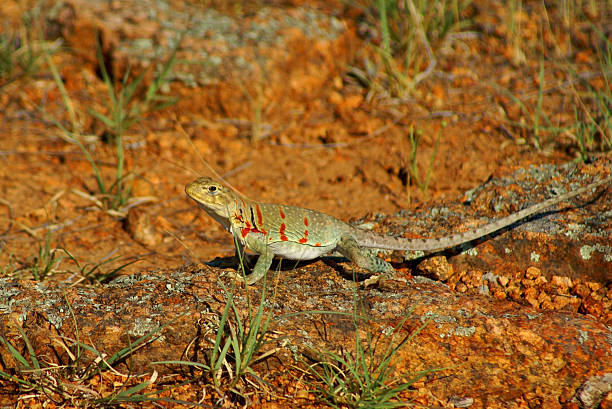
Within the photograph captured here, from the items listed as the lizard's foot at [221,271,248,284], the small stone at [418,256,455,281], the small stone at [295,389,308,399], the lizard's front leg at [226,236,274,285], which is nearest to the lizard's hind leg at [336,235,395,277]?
the small stone at [418,256,455,281]

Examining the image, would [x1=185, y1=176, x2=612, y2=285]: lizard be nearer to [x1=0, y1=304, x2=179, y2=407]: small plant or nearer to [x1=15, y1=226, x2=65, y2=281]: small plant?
[x1=0, y1=304, x2=179, y2=407]: small plant

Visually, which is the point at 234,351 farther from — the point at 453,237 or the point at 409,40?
the point at 409,40

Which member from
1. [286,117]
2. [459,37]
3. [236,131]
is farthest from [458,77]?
[236,131]

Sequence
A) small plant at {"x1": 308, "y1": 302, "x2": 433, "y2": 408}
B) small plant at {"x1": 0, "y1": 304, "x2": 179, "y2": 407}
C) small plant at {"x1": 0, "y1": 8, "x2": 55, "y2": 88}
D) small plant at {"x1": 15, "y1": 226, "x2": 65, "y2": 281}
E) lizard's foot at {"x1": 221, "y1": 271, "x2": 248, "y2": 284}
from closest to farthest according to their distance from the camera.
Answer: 1. small plant at {"x1": 308, "y1": 302, "x2": 433, "y2": 408}
2. small plant at {"x1": 0, "y1": 304, "x2": 179, "y2": 407}
3. lizard's foot at {"x1": 221, "y1": 271, "x2": 248, "y2": 284}
4. small plant at {"x1": 15, "y1": 226, "x2": 65, "y2": 281}
5. small plant at {"x1": 0, "y1": 8, "x2": 55, "y2": 88}

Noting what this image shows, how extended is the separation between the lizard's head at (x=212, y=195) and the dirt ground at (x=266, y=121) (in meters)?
1.24

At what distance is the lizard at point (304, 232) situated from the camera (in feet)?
12.4

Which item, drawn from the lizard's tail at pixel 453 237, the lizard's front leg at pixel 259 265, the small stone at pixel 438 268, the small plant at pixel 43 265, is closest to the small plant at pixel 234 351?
the lizard's front leg at pixel 259 265

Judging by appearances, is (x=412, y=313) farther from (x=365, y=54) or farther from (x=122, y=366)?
(x=365, y=54)

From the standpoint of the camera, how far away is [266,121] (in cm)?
736

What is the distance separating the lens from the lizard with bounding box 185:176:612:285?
377 cm

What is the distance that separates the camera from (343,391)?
9.45 ft

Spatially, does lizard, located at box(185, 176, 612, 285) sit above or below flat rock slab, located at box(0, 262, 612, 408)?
above

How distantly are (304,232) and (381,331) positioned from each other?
3.26ft

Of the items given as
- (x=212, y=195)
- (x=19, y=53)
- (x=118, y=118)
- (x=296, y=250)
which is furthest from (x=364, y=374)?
(x=19, y=53)
